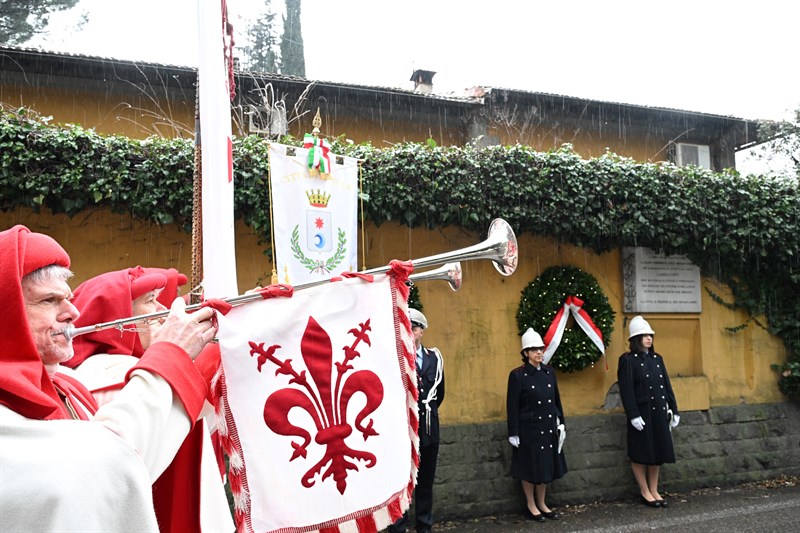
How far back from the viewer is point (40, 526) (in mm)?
1405

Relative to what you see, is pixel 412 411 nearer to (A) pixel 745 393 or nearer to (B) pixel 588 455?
(B) pixel 588 455

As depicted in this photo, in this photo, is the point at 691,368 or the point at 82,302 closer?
the point at 82,302

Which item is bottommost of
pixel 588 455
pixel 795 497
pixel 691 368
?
pixel 795 497

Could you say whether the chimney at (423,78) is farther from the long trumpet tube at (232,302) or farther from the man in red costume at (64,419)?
the man in red costume at (64,419)

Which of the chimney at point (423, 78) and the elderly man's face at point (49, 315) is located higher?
the chimney at point (423, 78)

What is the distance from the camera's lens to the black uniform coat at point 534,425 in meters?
7.34

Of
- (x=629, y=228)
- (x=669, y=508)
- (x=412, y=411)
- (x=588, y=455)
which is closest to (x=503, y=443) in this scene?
(x=588, y=455)

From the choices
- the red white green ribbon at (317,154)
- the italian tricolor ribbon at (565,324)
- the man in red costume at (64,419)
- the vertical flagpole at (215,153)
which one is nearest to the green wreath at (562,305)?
the italian tricolor ribbon at (565,324)

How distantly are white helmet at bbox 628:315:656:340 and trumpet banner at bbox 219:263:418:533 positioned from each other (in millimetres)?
6256

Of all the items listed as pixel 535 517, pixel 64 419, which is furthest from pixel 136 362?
pixel 535 517

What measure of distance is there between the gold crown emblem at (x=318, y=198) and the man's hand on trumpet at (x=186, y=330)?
370 cm

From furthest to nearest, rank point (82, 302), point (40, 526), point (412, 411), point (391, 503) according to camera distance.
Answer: point (82, 302) → point (412, 411) → point (391, 503) → point (40, 526)

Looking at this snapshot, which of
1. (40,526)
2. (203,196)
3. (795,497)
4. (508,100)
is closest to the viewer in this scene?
(40,526)

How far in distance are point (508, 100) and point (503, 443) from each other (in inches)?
262
